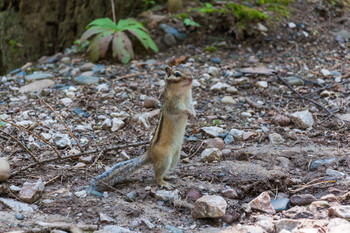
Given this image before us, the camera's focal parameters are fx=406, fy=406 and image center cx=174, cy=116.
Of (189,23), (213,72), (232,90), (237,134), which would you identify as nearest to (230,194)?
(237,134)

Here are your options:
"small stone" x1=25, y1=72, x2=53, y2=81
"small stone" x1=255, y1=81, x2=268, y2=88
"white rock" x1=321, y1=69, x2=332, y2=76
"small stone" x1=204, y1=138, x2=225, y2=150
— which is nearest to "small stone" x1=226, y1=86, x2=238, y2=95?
"small stone" x1=255, y1=81, x2=268, y2=88

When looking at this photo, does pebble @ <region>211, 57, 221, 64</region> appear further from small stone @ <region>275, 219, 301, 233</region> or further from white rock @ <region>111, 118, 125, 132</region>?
small stone @ <region>275, 219, 301, 233</region>

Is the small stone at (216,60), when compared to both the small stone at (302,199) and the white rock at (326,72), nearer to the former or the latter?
the white rock at (326,72)

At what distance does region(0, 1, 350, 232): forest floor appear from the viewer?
10.4 feet

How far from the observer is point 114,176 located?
11.7 feet

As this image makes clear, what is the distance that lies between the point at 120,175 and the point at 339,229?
184 cm

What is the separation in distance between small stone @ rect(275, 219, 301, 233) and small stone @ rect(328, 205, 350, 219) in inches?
10.8

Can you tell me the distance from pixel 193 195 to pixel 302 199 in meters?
0.90

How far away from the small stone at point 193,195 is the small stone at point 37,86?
3.37 meters

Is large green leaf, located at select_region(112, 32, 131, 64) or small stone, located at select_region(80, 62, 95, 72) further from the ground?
large green leaf, located at select_region(112, 32, 131, 64)

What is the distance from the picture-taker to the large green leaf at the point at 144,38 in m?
6.45

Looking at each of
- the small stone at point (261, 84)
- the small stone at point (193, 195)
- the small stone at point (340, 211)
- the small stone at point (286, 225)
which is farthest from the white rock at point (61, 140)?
the small stone at point (261, 84)

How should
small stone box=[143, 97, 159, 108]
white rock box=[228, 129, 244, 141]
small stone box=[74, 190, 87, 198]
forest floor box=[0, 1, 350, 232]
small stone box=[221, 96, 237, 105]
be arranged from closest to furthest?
forest floor box=[0, 1, 350, 232]
small stone box=[74, 190, 87, 198]
white rock box=[228, 129, 244, 141]
small stone box=[143, 97, 159, 108]
small stone box=[221, 96, 237, 105]

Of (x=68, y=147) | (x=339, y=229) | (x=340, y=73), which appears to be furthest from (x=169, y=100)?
(x=340, y=73)
